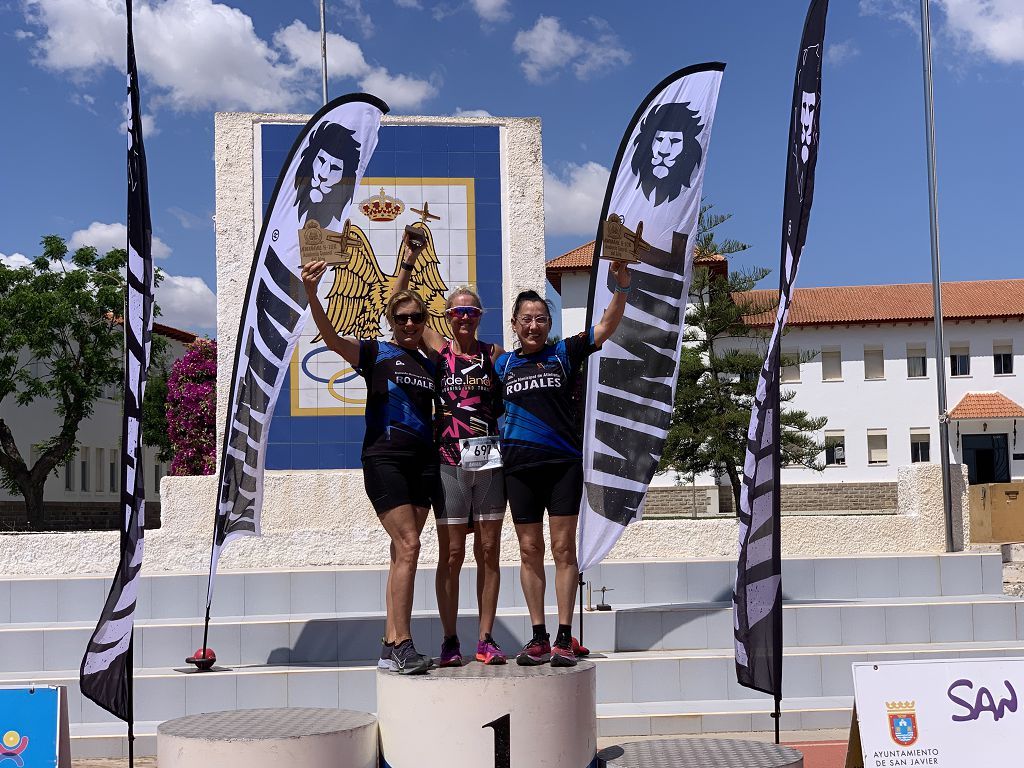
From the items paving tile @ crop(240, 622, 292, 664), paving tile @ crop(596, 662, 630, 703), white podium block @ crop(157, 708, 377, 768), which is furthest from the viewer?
paving tile @ crop(240, 622, 292, 664)

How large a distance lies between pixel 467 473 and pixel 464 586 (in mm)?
4238

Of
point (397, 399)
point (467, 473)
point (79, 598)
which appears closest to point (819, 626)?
point (467, 473)

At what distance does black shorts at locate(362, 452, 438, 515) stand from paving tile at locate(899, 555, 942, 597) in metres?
5.63

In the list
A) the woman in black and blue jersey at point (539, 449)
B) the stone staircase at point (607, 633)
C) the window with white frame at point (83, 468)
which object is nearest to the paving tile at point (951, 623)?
the stone staircase at point (607, 633)

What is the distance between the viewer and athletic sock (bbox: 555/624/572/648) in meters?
4.90

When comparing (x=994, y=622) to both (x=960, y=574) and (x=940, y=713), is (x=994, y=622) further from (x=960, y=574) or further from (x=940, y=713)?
(x=940, y=713)

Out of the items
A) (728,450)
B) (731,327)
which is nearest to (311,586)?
(728,450)

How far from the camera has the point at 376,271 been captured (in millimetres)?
10359

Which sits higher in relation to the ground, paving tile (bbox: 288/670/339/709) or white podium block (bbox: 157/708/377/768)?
white podium block (bbox: 157/708/377/768)

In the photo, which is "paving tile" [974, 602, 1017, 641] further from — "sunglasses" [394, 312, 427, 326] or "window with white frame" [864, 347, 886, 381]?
"window with white frame" [864, 347, 886, 381]

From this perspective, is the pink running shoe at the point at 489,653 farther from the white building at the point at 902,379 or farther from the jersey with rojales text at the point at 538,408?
the white building at the point at 902,379

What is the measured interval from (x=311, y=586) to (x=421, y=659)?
4345 mm

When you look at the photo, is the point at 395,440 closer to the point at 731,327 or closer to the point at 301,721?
the point at 301,721

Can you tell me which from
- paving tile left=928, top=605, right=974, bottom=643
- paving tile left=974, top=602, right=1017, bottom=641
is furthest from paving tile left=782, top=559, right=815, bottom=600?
paving tile left=974, top=602, right=1017, bottom=641
